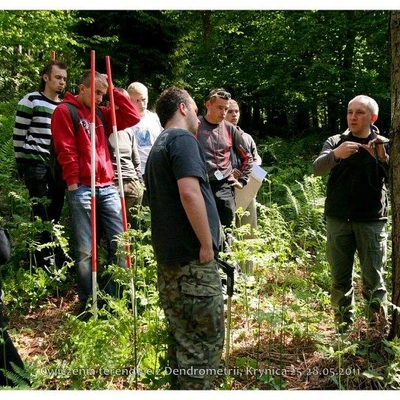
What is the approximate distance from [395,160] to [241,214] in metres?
1.35

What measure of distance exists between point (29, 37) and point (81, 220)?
21.0 feet

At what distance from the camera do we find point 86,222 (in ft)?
14.6

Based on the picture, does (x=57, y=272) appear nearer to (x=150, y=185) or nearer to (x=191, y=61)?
(x=150, y=185)

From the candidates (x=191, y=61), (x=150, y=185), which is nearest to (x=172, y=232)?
(x=150, y=185)

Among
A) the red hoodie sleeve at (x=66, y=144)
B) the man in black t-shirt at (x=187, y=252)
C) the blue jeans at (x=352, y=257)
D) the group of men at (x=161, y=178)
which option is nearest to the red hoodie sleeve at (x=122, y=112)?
the group of men at (x=161, y=178)

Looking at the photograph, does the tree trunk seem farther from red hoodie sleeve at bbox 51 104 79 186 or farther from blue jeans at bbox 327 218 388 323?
red hoodie sleeve at bbox 51 104 79 186

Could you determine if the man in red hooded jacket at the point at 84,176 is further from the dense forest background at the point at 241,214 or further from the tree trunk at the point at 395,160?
the tree trunk at the point at 395,160

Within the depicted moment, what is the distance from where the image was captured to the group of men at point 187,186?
2.89 meters

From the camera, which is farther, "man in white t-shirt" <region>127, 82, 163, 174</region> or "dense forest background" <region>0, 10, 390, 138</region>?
"dense forest background" <region>0, 10, 390, 138</region>

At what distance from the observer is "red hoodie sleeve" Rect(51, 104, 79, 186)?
438 centimetres

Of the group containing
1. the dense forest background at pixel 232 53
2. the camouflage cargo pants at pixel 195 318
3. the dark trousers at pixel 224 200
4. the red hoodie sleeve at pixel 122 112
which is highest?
the dense forest background at pixel 232 53

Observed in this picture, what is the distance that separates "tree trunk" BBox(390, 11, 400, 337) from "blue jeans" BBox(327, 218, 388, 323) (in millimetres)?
519

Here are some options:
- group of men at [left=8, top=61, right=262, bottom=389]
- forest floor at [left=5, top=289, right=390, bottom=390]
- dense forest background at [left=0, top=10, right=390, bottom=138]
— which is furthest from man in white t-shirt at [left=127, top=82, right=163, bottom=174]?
dense forest background at [left=0, top=10, right=390, bottom=138]
